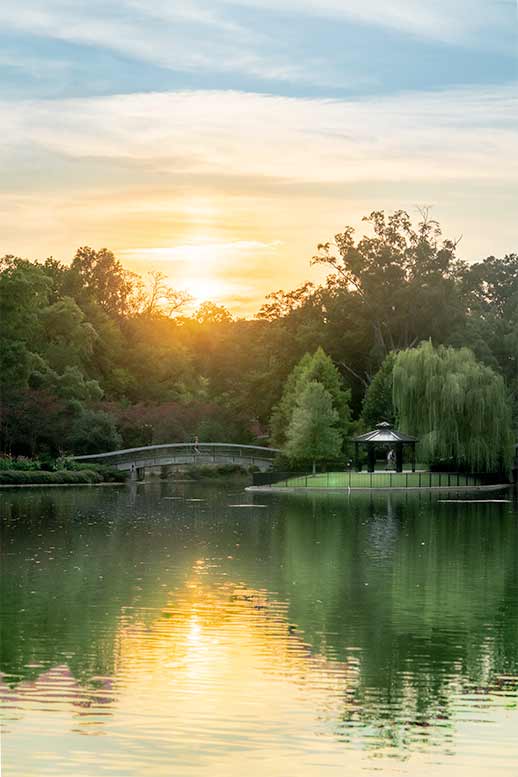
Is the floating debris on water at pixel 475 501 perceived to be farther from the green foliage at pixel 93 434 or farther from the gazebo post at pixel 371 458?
the green foliage at pixel 93 434

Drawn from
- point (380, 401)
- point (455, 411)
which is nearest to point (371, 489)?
point (455, 411)

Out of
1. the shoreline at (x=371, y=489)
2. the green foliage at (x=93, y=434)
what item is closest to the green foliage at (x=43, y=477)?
the green foliage at (x=93, y=434)

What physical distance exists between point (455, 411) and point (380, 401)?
15.8 m

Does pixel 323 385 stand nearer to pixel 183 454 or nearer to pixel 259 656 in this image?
pixel 183 454

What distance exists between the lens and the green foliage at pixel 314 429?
78188mm

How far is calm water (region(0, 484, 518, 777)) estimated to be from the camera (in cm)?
1327

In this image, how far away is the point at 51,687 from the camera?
53.1 ft

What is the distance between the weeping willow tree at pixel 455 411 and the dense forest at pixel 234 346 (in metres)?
12.8

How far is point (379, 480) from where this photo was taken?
230 ft

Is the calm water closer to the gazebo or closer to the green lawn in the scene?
the green lawn

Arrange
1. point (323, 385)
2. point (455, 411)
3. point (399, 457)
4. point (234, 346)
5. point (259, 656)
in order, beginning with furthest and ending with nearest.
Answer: point (234, 346) < point (323, 385) < point (399, 457) < point (455, 411) < point (259, 656)

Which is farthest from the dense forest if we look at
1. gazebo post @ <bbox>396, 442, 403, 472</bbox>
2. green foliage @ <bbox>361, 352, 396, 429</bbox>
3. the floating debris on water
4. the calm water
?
the calm water

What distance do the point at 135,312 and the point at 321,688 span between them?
114 meters

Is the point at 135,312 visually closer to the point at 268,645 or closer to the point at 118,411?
the point at 118,411
